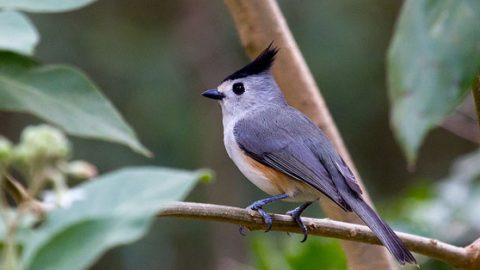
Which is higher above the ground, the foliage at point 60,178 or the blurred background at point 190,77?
the foliage at point 60,178

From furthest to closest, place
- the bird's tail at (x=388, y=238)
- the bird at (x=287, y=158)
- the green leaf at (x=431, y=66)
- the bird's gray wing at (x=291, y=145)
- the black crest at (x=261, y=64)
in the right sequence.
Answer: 1. the black crest at (x=261, y=64)
2. the bird's gray wing at (x=291, y=145)
3. the bird at (x=287, y=158)
4. the bird's tail at (x=388, y=238)
5. the green leaf at (x=431, y=66)

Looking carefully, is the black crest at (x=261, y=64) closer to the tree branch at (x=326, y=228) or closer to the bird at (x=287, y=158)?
the bird at (x=287, y=158)

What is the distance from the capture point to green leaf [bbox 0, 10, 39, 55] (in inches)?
39.5

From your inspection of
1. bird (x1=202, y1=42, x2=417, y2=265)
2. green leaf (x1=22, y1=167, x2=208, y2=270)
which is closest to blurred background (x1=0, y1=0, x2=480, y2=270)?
bird (x1=202, y1=42, x2=417, y2=265)

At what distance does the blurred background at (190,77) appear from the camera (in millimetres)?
5660

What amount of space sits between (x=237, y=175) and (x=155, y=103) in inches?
31.6

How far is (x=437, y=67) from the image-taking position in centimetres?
92

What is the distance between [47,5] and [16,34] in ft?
0.28

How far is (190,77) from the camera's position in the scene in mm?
6027

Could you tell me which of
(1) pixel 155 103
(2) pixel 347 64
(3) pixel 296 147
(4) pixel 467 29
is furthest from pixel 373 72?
(4) pixel 467 29

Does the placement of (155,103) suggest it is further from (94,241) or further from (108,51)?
(94,241)

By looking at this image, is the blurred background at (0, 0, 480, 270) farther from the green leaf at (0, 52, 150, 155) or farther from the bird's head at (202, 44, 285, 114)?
the green leaf at (0, 52, 150, 155)

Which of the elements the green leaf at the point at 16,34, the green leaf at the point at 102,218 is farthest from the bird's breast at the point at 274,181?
the green leaf at the point at 102,218

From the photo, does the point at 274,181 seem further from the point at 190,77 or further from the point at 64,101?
the point at 190,77
